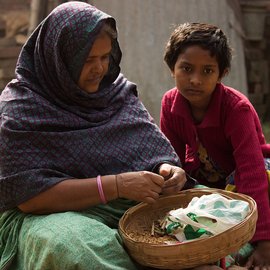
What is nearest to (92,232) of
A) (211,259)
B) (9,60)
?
(211,259)

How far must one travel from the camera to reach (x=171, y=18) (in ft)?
17.3

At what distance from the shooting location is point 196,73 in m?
2.77

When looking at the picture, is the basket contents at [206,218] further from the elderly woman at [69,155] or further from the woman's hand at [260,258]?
the woman's hand at [260,258]

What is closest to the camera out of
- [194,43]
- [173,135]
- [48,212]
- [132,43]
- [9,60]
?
[48,212]

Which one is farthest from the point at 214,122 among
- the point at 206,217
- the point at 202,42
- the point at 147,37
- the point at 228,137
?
the point at 147,37

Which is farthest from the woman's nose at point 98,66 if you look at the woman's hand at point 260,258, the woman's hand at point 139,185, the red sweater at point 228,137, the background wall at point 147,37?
the background wall at point 147,37

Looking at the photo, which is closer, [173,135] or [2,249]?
[2,249]

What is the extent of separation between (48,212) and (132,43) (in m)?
3.17

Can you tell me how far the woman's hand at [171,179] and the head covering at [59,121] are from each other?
0.36 ft

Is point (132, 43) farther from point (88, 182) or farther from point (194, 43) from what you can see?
point (88, 182)

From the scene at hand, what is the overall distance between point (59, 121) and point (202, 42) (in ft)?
2.93

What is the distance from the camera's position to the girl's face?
277 cm

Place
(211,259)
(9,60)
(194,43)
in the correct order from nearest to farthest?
(211,259) < (194,43) < (9,60)

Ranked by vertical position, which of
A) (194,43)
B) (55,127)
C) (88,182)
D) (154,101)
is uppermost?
(194,43)
